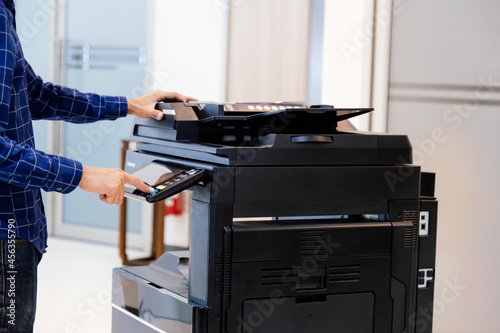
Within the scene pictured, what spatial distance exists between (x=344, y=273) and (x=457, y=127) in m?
1.31

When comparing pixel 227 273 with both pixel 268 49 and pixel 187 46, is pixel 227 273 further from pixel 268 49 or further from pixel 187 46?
pixel 187 46

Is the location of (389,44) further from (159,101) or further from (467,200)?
(159,101)

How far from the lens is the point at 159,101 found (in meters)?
1.88

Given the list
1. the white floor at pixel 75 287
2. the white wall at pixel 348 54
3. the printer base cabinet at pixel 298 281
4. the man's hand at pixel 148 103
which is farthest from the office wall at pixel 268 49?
the printer base cabinet at pixel 298 281

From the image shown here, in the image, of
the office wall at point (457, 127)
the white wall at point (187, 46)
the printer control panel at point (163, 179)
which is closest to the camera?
the printer control panel at point (163, 179)

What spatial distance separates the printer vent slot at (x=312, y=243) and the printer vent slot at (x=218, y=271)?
0.20 metres

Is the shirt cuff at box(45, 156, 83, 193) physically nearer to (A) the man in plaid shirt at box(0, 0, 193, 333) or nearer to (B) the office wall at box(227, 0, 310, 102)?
(A) the man in plaid shirt at box(0, 0, 193, 333)

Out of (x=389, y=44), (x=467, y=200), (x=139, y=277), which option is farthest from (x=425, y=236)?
(x=389, y=44)

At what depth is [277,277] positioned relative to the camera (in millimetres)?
1531

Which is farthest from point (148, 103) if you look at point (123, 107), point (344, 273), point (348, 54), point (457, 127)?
point (457, 127)

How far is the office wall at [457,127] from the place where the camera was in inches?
102

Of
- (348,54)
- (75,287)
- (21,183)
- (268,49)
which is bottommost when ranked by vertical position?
(75,287)

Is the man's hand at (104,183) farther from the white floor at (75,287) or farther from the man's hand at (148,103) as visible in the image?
the white floor at (75,287)

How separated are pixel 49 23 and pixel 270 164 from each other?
382 cm
